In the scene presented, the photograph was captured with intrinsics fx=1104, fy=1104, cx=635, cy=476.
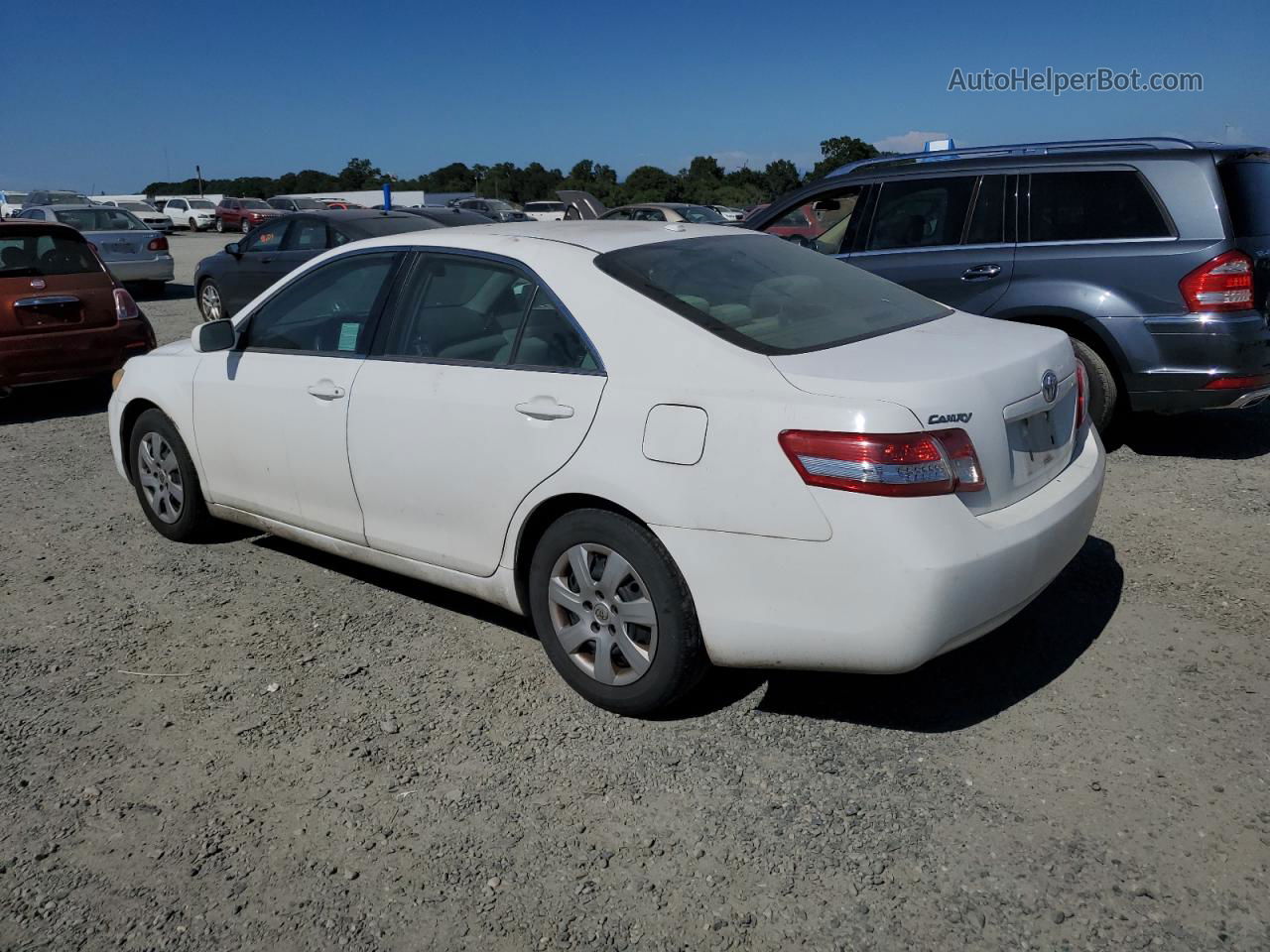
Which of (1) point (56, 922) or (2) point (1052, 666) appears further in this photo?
(2) point (1052, 666)

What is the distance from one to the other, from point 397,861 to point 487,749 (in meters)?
0.60

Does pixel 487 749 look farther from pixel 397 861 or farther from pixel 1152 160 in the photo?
pixel 1152 160

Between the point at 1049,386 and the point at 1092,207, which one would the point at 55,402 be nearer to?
the point at 1092,207

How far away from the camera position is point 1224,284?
5.99 m

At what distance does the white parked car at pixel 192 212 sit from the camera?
48.1m

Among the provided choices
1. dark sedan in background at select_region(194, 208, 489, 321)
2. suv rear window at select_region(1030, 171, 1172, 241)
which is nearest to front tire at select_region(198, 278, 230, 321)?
dark sedan in background at select_region(194, 208, 489, 321)

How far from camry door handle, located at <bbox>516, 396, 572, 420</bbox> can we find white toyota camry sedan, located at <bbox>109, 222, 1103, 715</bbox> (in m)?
0.01

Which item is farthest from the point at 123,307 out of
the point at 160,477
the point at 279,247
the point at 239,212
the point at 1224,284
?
the point at 239,212

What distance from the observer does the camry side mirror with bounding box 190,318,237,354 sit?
485 cm

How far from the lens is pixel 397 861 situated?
2957mm

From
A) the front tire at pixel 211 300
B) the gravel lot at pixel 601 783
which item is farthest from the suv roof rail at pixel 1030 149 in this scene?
the front tire at pixel 211 300

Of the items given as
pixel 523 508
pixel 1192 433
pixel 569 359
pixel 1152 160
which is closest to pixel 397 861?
pixel 523 508

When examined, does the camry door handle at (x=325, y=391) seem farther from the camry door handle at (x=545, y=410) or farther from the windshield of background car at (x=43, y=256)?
the windshield of background car at (x=43, y=256)

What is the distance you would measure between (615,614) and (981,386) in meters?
1.32
